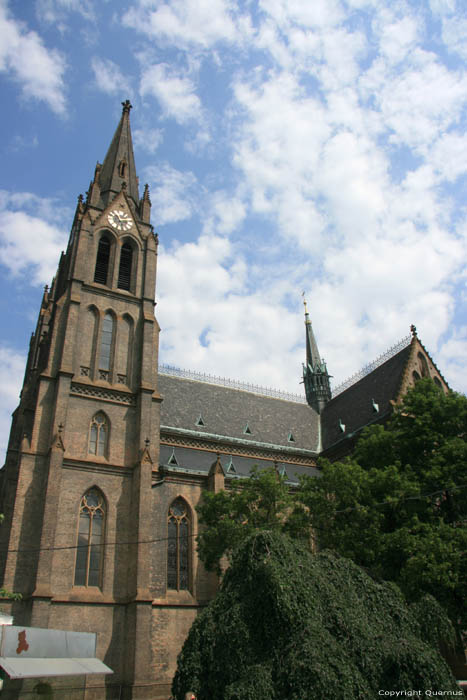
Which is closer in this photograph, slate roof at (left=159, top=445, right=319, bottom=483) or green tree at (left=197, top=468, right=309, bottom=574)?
green tree at (left=197, top=468, right=309, bottom=574)

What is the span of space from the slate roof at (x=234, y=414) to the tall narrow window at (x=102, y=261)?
8.30 meters

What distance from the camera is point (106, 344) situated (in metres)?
31.5

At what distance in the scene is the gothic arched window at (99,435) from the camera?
27969mm

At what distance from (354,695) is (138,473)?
61.0 feet

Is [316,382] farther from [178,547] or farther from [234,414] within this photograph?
[178,547]

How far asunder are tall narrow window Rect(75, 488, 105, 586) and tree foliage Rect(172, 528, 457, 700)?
534 inches

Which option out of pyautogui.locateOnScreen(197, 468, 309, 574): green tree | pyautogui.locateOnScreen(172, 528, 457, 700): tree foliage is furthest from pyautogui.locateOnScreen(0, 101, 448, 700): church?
pyautogui.locateOnScreen(172, 528, 457, 700): tree foliage

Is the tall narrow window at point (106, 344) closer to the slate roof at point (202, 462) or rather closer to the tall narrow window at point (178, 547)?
the slate roof at point (202, 462)

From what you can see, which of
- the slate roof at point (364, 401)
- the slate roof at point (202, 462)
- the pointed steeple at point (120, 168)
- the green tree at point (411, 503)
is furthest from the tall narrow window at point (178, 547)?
the pointed steeple at point (120, 168)

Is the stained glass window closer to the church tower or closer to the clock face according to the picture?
the church tower

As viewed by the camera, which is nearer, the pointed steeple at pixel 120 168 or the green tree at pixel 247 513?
the green tree at pixel 247 513

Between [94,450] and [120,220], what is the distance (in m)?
16.2

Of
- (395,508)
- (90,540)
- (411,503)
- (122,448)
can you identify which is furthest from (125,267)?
(411,503)

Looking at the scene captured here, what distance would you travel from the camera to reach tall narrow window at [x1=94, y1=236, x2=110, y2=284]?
33.8 m
